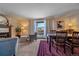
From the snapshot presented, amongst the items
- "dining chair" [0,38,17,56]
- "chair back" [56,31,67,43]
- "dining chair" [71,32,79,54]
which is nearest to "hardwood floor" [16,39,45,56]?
"dining chair" [0,38,17,56]

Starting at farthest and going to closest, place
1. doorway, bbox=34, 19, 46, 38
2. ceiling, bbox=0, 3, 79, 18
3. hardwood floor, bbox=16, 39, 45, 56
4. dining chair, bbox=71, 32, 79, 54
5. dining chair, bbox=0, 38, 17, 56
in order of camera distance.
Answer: doorway, bbox=34, 19, 46, 38 < ceiling, bbox=0, 3, 79, 18 < hardwood floor, bbox=16, 39, 45, 56 < dining chair, bbox=71, 32, 79, 54 < dining chair, bbox=0, 38, 17, 56

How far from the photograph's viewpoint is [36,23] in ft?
21.4

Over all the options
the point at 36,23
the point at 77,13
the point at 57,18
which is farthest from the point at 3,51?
the point at 77,13

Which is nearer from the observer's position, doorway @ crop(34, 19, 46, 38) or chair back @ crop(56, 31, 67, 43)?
chair back @ crop(56, 31, 67, 43)

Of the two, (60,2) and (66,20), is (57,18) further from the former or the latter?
(60,2)

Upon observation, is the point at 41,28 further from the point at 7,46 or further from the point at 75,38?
the point at 7,46

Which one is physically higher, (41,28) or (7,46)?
(41,28)

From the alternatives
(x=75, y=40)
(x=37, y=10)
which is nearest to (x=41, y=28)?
(x=37, y=10)

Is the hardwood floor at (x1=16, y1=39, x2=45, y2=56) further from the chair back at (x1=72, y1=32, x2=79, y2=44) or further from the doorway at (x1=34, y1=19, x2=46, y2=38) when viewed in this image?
the chair back at (x1=72, y1=32, x2=79, y2=44)

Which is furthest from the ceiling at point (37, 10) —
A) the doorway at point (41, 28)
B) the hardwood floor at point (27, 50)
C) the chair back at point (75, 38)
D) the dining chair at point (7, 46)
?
the dining chair at point (7, 46)

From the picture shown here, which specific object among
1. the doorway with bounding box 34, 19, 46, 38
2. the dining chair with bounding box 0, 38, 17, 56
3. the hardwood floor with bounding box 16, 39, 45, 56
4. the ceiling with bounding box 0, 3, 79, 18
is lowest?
the hardwood floor with bounding box 16, 39, 45, 56

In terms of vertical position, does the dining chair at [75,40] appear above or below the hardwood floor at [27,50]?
above

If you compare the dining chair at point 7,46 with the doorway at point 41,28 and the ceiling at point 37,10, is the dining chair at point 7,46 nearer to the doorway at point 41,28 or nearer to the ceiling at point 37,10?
the ceiling at point 37,10

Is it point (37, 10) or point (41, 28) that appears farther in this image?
point (41, 28)
